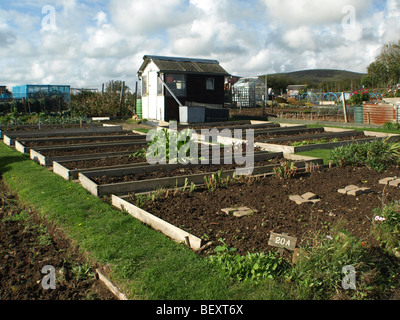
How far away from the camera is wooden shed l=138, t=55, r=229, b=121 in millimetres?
20656

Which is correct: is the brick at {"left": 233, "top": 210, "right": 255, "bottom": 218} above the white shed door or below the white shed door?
below

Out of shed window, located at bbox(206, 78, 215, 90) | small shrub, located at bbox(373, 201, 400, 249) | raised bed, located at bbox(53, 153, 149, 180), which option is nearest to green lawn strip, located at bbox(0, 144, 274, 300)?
raised bed, located at bbox(53, 153, 149, 180)

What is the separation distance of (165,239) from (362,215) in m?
2.63

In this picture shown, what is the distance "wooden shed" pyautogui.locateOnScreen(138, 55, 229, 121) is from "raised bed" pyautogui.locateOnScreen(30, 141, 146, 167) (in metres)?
8.96

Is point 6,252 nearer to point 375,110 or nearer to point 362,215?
point 362,215

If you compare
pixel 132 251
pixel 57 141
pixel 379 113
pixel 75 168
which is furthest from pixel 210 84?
pixel 132 251

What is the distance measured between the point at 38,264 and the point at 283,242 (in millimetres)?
2630

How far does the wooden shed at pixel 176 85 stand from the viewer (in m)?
20.7

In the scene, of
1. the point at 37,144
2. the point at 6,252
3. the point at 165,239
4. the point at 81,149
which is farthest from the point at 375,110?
the point at 6,252

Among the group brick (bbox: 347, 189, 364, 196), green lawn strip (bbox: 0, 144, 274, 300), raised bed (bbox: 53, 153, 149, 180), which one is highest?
raised bed (bbox: 53, 153, 149, 180)

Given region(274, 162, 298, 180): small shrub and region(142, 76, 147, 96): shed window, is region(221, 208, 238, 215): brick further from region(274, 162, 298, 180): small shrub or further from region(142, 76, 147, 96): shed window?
region(142, 76, 147, 96): shed window

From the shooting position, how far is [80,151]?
10.3 metres
